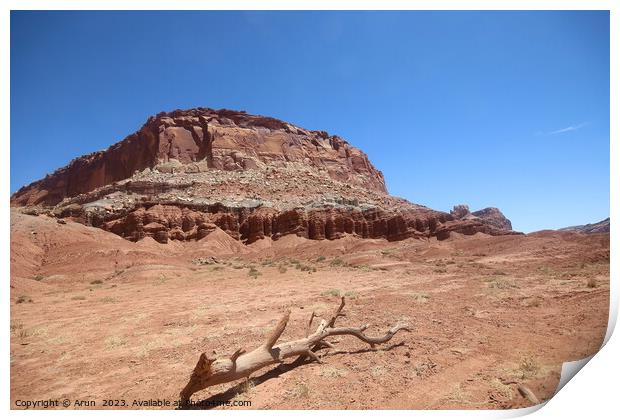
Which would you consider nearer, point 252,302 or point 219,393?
point 219,393

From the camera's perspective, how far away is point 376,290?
575 inches

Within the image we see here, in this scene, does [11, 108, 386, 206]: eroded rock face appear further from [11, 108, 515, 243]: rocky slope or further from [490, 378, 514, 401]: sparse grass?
[490, 378, 514, 401]: sparse grass

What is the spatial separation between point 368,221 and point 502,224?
328ft

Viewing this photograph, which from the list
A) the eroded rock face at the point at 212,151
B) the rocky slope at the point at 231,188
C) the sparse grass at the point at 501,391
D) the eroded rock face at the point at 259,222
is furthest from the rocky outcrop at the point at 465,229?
the sparse grass at the point at 501,391

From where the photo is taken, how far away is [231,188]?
62.6m

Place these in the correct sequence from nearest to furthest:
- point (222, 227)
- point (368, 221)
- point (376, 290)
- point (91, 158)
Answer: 1. point (376, 290)
2. point (222, 227)
3. point (368, 221)
4. point (91, 158)

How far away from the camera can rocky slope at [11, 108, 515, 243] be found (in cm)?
4872

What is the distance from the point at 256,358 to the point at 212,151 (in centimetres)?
8001

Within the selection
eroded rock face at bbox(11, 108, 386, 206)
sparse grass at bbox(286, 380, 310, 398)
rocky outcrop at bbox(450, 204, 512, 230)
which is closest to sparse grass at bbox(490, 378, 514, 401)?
sparse grass at bbox(286, 380, 310, 398)

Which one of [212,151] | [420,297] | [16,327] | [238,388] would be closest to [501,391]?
[238,388]

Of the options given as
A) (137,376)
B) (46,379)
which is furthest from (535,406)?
(46,379)

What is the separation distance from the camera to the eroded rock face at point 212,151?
269 feet

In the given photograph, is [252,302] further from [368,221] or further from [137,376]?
[368,221]

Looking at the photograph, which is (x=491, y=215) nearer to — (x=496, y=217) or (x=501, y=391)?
(x=496, y=217)
